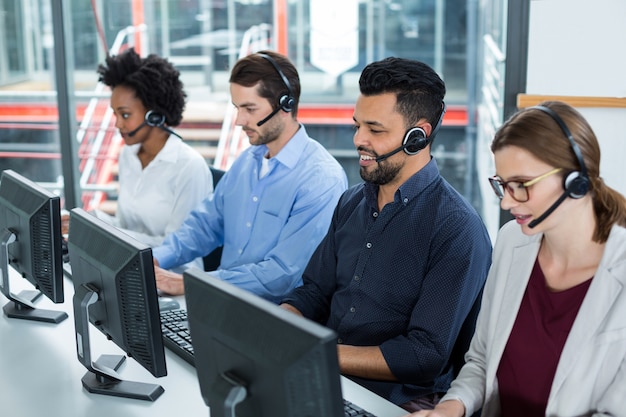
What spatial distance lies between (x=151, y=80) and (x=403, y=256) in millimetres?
1518

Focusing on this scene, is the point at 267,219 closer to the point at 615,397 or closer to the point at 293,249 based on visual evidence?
the point at 293,249

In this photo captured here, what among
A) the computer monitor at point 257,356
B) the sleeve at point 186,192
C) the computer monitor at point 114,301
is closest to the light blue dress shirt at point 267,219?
the sleeve at point 186,192

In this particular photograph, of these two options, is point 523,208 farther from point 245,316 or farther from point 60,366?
point 60,366

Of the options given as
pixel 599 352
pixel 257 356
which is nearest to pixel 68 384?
pixel 257 356

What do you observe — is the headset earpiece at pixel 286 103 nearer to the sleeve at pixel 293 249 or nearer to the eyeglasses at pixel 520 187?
the sleeve at pixel 293 249

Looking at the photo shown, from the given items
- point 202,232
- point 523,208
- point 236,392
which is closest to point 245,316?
point 236,392

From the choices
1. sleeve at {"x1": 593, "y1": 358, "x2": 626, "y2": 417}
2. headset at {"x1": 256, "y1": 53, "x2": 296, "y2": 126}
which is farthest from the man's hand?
sleeve at {"x1": 593, "y1": 358, "x2": 626, "y2": 417}

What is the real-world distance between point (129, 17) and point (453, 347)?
8.79 feet

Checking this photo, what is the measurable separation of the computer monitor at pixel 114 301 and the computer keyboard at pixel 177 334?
12 cm

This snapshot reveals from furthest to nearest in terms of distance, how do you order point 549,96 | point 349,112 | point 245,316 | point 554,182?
point 349,112
point 549,96
point 554,182
point 245,316

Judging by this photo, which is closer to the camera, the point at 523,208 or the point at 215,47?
the point at 523,208

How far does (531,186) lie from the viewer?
1.39 metres

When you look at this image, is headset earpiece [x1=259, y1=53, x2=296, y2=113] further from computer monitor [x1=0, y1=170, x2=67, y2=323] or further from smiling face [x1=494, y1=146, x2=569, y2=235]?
smiling face [x1=494, y1=146, x2=569, y2=235]

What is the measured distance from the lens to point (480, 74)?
347 centimetres
